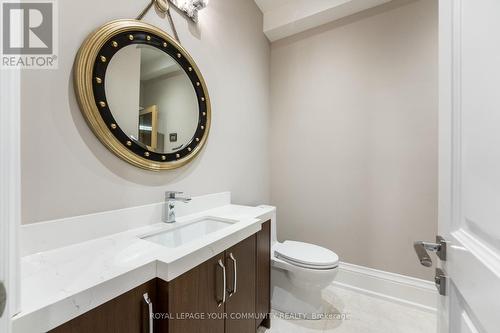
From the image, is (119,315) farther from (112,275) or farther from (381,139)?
(381,139)

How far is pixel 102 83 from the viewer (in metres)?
0.98

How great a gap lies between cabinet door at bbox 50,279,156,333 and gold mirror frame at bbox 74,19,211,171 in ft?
2.06

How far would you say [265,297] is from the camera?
1.46 m

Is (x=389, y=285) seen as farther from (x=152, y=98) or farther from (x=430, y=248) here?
(x=152, y=98)

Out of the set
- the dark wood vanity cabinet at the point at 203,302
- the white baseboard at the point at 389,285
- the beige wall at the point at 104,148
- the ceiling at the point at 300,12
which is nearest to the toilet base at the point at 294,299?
the dark wood vanity cabinet at the point at 203,302

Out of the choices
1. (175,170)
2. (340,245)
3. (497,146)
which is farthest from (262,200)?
(497,146)

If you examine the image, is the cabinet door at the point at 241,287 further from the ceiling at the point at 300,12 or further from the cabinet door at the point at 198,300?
the ceiling at the point at 300,12

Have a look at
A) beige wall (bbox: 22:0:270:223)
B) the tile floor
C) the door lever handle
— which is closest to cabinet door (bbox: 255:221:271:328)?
the tile floor

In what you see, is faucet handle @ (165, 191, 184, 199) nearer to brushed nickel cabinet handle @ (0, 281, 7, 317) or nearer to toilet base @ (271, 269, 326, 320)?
brushed nickel cabinet handle @ (0, 281, 7, 317)

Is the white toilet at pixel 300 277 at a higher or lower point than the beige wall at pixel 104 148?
lower

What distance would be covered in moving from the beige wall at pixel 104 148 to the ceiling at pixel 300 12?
19 centimetres

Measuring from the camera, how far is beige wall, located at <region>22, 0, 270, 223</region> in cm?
80

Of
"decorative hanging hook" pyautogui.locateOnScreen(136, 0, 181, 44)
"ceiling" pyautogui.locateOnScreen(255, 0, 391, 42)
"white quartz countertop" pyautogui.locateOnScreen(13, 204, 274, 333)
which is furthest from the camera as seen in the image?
"ceiling" pyautogui.locateOnScreen(255, 0, 391, 42)

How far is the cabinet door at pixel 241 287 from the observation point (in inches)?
40.6
